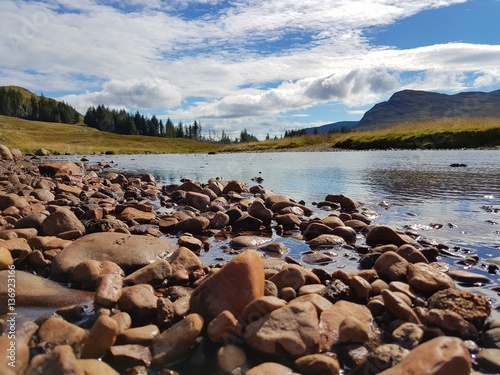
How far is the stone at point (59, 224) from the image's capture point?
352 inches

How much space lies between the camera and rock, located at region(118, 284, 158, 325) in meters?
5.21

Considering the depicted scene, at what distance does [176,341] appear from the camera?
178 inches

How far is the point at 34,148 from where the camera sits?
8150 centimetres

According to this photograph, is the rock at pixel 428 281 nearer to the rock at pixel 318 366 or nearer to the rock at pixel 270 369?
the rock at pixel 318 366

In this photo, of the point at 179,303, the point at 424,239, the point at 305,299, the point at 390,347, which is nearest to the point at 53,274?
the point at 179,303

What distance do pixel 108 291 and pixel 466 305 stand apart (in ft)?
15.2

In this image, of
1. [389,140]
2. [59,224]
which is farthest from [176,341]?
[389,140]

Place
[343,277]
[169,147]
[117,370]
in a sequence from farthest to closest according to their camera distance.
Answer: [169,147] → [343,277] → [117,370]

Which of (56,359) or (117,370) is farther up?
(56,359)

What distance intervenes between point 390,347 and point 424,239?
19.0 feet

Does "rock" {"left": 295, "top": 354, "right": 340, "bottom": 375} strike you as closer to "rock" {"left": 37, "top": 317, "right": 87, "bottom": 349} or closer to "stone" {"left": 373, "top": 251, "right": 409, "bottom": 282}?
"rock" {"left": 37, "top": 317, "right": 87, "bottom": 349}

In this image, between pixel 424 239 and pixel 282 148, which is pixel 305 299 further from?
pixel 282 148

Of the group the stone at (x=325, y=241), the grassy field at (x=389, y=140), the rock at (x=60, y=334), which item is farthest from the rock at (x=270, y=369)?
the grassy field at (x=389, y=140)

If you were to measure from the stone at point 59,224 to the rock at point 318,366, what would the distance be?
6.65 meters
